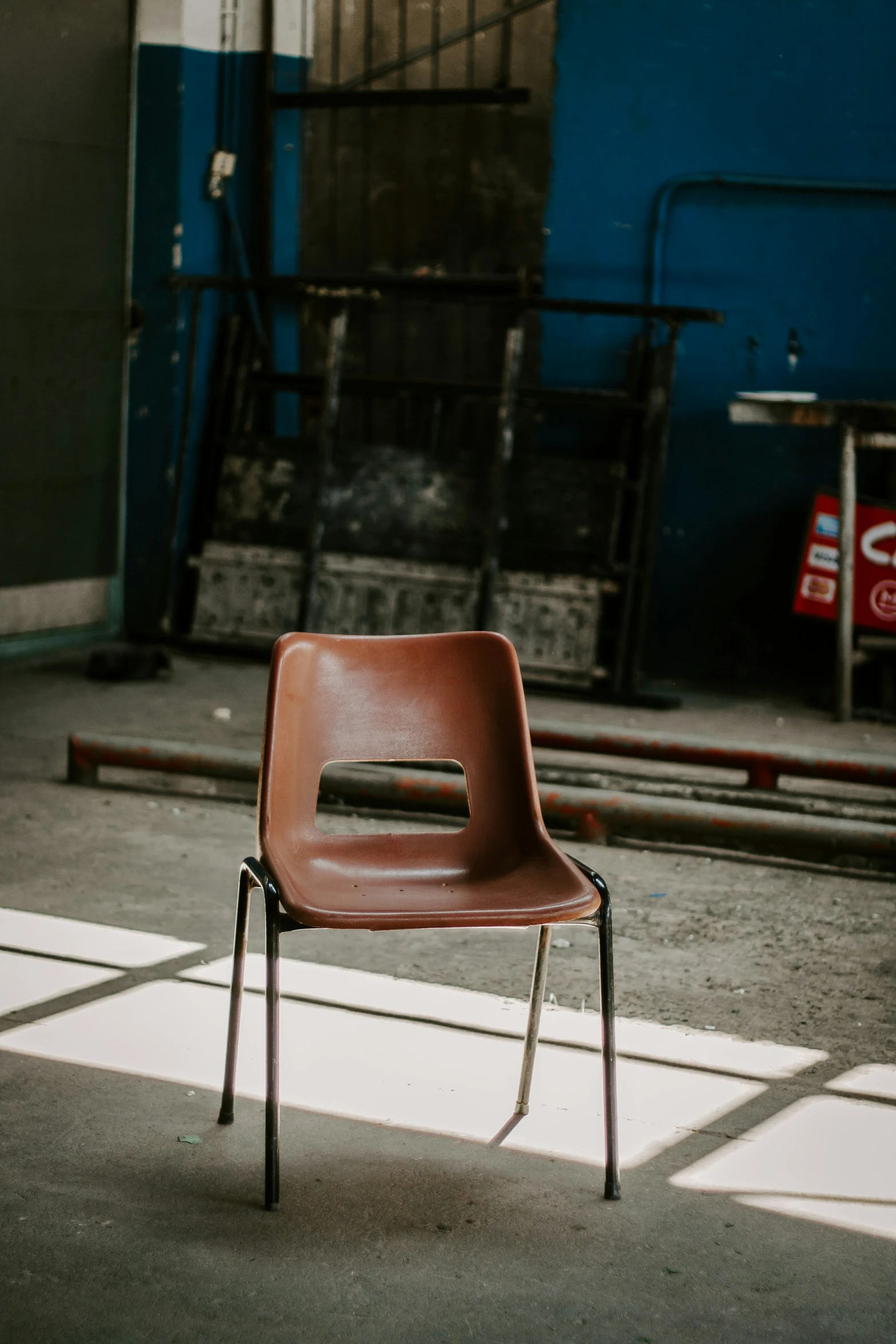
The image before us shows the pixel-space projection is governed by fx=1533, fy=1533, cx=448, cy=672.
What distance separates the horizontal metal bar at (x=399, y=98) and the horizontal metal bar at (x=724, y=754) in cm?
312

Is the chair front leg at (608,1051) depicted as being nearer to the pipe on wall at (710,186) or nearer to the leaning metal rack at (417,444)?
the leaning metal rack at (417,444)

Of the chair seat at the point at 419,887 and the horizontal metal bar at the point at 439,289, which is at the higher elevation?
the horizontal metal bar at the point at 439,289

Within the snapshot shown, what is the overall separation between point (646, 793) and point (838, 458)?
7.64 feet

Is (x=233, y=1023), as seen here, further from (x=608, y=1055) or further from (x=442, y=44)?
(x=442, y=44)

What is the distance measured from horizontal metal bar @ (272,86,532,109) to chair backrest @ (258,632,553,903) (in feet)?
14.4

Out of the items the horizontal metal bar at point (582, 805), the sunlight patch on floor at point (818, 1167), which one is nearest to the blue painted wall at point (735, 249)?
the horizontal metal bar at point (582, 805)

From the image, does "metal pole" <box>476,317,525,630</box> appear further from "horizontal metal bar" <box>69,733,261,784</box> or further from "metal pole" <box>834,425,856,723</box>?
"horizontal metal bar" <box>69,733,261,784</box>

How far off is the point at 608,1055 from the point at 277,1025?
469 mm

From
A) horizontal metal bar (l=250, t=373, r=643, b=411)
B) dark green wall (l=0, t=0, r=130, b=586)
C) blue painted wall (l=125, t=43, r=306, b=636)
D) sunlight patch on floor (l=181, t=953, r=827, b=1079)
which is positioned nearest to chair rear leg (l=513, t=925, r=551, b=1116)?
sunlight patch on floor (l=181, t=953, r=827, b=1079)

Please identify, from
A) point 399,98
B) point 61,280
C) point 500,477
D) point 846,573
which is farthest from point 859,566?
point 61,280

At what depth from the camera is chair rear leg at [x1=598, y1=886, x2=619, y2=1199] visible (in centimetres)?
212

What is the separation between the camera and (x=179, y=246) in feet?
21.2

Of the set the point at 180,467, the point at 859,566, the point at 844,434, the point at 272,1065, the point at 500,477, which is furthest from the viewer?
the point at 180,467

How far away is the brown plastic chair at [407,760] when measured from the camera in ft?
7.41
